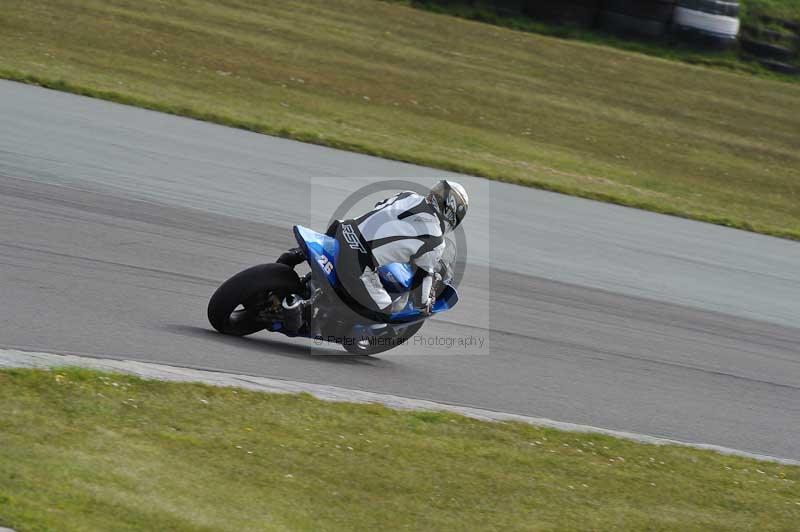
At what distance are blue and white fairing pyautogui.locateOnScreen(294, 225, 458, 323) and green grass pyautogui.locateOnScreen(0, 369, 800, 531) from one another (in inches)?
39.6

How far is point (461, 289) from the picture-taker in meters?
10.9

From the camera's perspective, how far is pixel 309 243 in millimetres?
7883

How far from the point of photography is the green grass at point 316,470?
5.09m

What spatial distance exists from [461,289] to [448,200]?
316 centimetres

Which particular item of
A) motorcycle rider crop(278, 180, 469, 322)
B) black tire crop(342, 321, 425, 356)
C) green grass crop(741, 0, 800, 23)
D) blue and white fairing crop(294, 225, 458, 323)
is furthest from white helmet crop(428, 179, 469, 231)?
green grass crop(741, 0, 800, 23)

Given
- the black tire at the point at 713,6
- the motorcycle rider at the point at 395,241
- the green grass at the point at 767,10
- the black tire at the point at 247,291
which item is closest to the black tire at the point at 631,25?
the black tire at the point at 713,6

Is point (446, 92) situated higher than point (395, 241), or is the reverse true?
point (446, 92)

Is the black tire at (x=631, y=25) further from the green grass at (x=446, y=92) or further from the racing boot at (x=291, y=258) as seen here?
the racing boot at (x=291, y=258)

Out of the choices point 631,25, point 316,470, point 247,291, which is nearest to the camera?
point 316,470

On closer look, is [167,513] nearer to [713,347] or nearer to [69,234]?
[69,234]

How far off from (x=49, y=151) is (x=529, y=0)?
1788cm

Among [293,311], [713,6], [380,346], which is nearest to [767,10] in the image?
[713,6]

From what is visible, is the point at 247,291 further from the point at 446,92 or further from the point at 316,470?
the point at 446,92

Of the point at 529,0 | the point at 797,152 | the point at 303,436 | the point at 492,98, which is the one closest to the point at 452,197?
the point at 303,436
